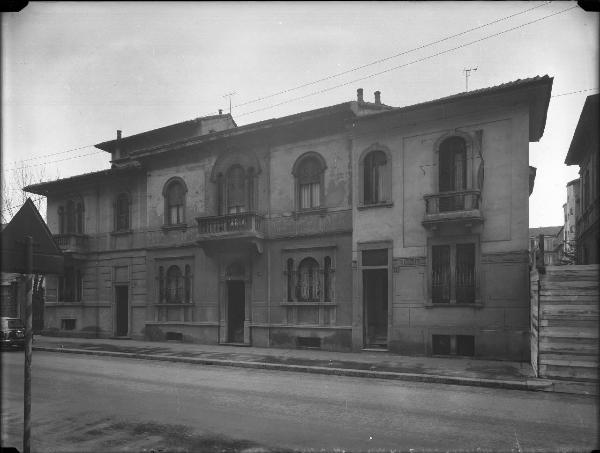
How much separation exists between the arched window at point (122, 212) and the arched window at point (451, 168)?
16190mm

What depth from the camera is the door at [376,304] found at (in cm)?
1794

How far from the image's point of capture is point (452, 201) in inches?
634

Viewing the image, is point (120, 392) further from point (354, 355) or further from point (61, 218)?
point (61, 218)

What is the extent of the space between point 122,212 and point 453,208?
17.1 meters

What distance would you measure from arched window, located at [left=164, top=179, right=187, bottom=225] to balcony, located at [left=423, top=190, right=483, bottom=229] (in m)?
11.8

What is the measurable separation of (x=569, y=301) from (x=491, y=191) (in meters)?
5.22

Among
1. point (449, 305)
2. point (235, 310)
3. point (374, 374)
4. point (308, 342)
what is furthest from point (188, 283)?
point (374, 374)

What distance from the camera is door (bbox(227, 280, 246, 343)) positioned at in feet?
69.2

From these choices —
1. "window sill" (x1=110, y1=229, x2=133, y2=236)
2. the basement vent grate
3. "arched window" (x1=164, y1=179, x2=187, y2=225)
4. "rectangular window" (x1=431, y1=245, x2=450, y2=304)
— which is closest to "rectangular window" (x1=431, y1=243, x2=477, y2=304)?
"rectangular window" (x1=431, y1=245, x2=450, y2=304)

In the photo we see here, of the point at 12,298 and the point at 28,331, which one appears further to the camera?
the point at 12,298

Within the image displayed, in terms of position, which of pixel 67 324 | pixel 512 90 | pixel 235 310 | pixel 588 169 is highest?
pixel 512 90

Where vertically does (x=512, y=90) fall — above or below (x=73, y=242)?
above

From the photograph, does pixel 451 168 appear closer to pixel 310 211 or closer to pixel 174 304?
pixel 310 211

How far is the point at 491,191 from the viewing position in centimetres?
1570
